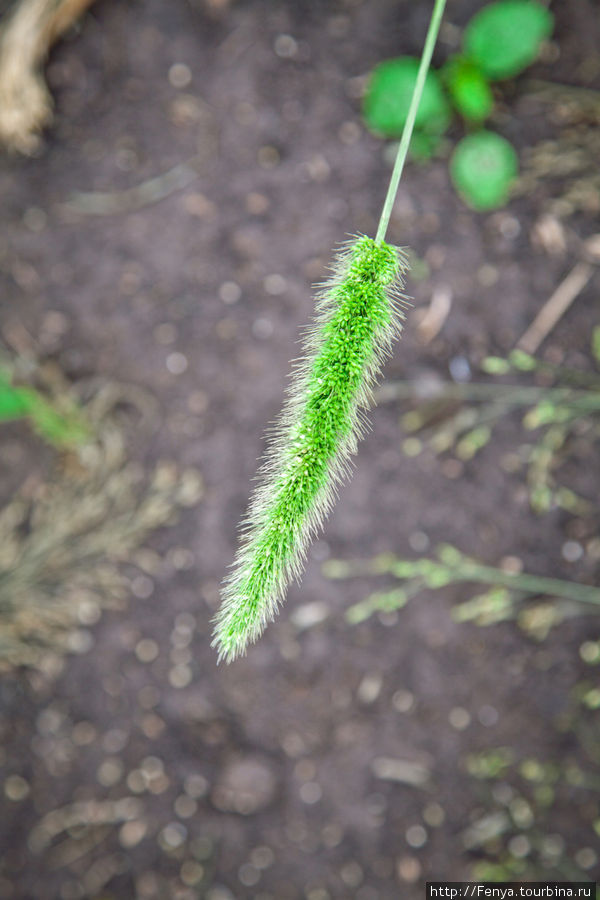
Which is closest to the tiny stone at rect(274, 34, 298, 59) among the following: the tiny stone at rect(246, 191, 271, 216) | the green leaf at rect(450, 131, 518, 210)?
the tiny stone at rect(246, 191, 271, 216)

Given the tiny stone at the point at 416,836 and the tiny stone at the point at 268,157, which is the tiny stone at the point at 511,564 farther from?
the tiny stone at the point at 268,157

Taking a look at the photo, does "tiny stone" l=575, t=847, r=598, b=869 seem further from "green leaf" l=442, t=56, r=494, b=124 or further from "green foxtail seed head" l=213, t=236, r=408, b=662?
"green leaf" l=442, t=56, r=494, b=124

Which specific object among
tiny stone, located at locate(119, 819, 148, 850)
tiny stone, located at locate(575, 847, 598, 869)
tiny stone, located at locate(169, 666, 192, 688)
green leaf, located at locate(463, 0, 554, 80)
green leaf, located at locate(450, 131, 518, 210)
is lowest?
tiny stone, located at locate(575, 847, 598, 869)

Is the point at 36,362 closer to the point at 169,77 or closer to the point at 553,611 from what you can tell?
the point at 169,77

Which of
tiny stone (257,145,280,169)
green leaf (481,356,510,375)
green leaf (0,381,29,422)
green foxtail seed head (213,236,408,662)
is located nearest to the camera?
green foxtail seed head (213,236,408,662)

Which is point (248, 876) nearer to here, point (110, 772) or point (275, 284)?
point (110, 772)

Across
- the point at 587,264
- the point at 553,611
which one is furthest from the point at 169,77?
the point at 553,611

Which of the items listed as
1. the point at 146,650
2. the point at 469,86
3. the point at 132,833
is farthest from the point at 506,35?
the point at 132,833
